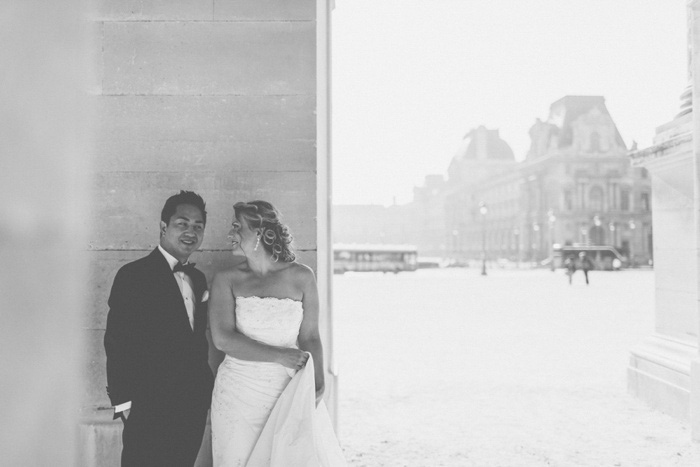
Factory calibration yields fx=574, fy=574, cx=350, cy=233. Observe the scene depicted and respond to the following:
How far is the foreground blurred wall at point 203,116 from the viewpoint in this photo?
352cm

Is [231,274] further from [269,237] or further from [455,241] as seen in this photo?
[455,241]

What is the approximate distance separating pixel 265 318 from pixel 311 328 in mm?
269

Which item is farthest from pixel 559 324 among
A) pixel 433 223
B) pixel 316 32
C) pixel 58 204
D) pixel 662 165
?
pixel 433 223

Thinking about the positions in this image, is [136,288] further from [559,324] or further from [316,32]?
[559,324]

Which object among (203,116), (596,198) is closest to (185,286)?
(203,116)

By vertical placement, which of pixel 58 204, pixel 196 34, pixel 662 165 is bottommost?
pixel 58 204

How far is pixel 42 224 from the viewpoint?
3232 mm

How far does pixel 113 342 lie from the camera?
258cm

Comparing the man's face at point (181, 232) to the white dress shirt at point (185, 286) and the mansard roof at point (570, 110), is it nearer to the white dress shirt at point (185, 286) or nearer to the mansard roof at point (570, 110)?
the white dress shirt at point (185, 286)

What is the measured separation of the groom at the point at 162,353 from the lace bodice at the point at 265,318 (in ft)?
0.86

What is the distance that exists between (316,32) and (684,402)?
14.6 feet

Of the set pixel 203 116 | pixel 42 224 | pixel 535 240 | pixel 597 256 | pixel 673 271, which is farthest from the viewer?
pixel 535 240

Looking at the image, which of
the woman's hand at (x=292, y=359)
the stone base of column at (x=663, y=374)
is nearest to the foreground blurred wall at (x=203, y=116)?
the woman's hand at (x=292, y=359)

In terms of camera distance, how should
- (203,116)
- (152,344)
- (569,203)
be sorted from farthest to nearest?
(569,203) → (203,116) → (152,344)
